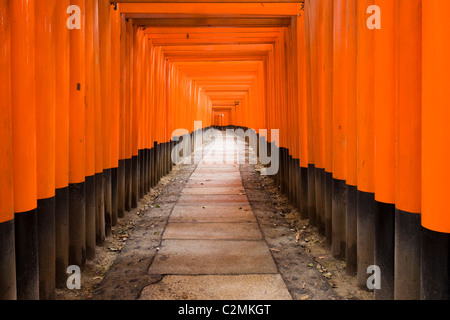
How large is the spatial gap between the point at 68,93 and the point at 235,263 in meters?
2.73

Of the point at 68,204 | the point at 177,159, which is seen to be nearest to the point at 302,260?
the point at 68,204

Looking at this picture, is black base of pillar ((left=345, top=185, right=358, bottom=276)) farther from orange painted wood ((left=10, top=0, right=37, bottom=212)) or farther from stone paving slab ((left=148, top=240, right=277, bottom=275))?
orange painted wood ((left=10, top=0, right=37, bottom=212))

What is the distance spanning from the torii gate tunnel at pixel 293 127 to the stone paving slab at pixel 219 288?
0.91 meters

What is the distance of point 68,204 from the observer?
3.81 m

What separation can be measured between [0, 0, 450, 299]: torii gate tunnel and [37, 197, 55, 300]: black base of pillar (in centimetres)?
1

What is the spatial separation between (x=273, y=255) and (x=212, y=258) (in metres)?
0.82

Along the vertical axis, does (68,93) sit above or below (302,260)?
above

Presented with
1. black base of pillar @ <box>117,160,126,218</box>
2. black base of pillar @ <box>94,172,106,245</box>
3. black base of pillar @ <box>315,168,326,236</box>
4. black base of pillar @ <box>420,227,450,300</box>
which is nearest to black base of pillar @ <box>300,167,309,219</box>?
black base of pillar @ <box>315,168,326,236</box>

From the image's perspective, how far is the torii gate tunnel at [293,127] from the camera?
7.77 ft

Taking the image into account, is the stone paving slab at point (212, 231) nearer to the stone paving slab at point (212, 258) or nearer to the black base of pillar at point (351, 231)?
the stone paving slab at point (212, 258)

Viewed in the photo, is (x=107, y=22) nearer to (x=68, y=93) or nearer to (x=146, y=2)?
(x=146, y=2)

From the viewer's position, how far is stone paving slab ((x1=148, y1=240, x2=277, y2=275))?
160 inches

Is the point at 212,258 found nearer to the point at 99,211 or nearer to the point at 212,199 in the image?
the point at 99,211

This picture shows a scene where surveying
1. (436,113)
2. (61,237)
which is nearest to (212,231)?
(61,237)
